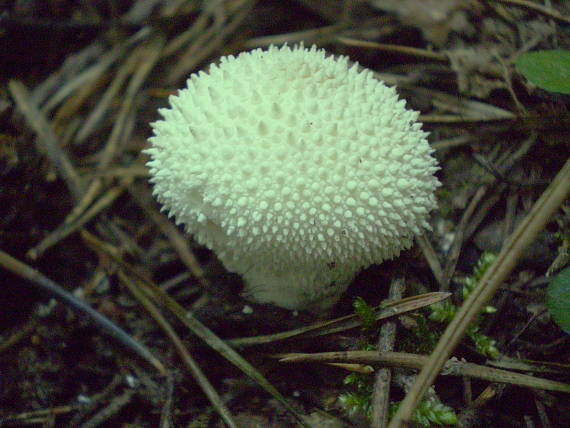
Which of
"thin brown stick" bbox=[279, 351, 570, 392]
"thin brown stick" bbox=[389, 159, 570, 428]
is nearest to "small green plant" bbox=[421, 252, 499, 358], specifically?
"thin brown stick" bbox=[279, 351, 570, 392]

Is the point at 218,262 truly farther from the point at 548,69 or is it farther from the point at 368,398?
the point at 548,69

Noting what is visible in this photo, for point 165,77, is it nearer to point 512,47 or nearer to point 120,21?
point 120,21

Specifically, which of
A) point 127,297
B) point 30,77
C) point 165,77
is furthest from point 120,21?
point 127,297

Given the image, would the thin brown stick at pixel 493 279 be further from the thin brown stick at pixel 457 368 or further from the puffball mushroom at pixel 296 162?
the puffball mushroom at pixel 296 162

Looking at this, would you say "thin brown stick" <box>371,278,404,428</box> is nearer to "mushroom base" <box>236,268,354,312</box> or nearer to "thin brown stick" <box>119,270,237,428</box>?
"mushroom base" <box>236,268,354,312</box>

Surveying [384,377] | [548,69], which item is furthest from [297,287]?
[548,69]
